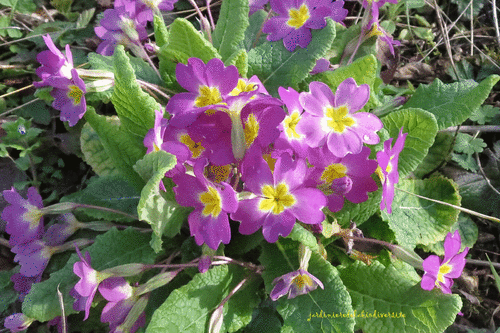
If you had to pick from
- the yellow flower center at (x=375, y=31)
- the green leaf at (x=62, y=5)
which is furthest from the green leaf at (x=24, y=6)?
the yellow flower center at (x=375, y=31)

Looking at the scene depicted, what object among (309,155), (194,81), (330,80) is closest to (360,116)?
(309,155)

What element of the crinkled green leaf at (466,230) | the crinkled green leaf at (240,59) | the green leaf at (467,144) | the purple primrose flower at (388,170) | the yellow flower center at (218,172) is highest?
the crinkled green leaf at (240,59)

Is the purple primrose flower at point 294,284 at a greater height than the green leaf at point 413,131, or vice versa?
the green leaf at point 413,131

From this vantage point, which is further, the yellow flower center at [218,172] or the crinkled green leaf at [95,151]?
the crinkled green leaf at [95,151]

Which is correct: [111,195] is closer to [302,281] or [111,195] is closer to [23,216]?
[23,216]

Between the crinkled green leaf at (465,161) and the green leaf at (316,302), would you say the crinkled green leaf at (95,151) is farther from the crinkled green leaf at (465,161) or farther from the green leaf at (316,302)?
the crinkled green leaf at (465,161)

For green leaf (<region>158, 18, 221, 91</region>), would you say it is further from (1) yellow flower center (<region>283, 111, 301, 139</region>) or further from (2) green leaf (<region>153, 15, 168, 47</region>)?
(1) yellow flower center (<region>283, 111, 301, 139</region>)

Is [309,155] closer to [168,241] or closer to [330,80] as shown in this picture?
[330,80]
